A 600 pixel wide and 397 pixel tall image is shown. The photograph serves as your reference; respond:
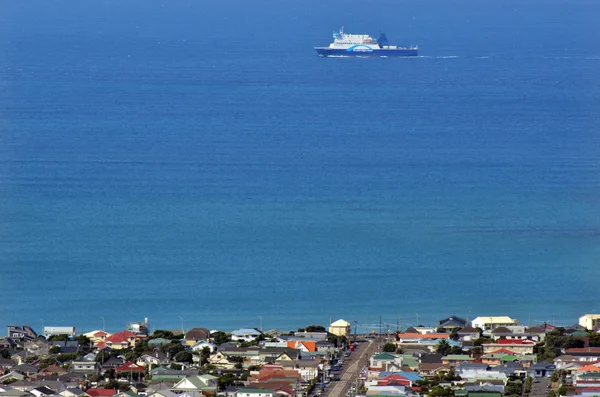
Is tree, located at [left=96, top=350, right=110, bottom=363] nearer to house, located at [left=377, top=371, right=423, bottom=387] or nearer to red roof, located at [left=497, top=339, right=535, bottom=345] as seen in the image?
house, located at [left=377, top=371, right=423, bottom=387]

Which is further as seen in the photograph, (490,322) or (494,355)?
(490,322)

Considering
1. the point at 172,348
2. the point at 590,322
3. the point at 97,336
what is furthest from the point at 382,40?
the point at 172,348

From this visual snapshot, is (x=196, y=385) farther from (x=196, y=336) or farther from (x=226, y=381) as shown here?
(x=196, y=336)

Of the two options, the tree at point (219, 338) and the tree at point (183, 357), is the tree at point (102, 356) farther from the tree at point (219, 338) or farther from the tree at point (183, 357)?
the tree at point (219, 338)

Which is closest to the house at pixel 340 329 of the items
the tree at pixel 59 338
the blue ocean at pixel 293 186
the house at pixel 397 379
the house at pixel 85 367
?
the blue ocean at pixel 293 186

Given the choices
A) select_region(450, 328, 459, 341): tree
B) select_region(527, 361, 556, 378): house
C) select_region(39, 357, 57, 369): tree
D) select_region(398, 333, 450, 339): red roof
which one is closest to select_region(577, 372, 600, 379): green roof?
select_region(527, 361, 556, 378): house

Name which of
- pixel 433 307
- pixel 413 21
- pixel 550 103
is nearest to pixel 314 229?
pixel 433 307
